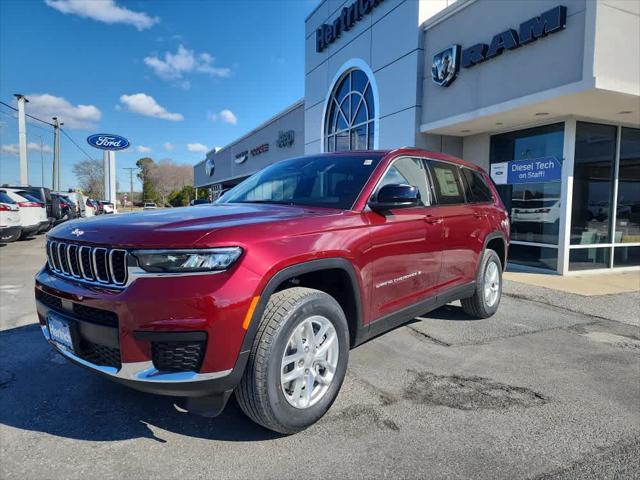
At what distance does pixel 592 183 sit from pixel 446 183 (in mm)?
6908

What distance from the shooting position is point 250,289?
232 cm

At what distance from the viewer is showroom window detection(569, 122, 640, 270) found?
949cm

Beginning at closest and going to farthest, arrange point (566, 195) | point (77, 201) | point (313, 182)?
point (313, 182) → point (566, 195) → point (77, 201)

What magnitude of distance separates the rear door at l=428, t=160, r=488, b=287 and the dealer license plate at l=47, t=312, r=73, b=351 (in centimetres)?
302

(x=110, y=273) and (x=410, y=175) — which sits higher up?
(x=410, y=175)

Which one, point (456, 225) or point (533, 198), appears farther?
point (533, 198)

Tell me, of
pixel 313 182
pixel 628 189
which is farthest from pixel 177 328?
pixel 628 189

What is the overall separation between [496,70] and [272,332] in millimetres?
8867

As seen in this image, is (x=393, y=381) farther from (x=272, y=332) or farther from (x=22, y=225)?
(x=22, y=225)

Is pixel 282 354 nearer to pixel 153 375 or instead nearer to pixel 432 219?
pixel 153 375

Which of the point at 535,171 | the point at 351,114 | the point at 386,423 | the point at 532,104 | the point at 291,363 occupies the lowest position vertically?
the point at 386,423

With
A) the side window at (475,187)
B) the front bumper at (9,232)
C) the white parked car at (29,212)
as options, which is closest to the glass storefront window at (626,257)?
the side window at (475,187)

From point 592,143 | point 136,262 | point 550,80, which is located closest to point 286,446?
point 136,262

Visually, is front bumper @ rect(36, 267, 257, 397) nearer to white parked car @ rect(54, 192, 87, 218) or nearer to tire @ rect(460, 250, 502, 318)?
tire @ rect(460, 250, 502, 318)
